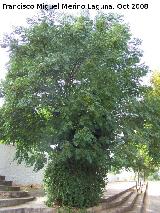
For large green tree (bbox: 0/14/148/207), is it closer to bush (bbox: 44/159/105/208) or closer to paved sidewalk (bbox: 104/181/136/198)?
bush (bbox: 44/159/105/208)

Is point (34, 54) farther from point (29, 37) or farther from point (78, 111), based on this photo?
point (78, 111)

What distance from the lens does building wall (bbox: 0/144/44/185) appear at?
1689cm

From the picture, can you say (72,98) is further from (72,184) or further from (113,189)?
(113,189)

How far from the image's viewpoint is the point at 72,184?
13.1 metres

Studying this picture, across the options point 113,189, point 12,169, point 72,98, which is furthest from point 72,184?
point 113,189

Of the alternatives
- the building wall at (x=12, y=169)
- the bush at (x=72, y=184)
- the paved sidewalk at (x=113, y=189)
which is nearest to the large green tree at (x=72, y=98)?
the bush at (x=72, y=184)

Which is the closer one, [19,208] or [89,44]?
[19,208]

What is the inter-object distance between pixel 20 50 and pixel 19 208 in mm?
5453

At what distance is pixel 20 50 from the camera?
43.9 feet

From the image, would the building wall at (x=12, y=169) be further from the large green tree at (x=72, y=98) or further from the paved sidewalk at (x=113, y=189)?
the paved sidewalk at (x=113, y=189)

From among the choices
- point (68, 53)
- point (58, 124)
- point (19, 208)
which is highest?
point (68, 53)

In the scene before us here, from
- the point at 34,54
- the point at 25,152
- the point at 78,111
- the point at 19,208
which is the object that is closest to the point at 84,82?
the point at 78,111

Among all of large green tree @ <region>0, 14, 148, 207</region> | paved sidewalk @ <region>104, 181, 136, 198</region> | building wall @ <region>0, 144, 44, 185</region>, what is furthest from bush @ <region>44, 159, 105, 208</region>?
building wall @ <region>0, 144, 44, 185</region>

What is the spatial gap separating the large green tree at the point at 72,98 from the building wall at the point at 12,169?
327 cm
